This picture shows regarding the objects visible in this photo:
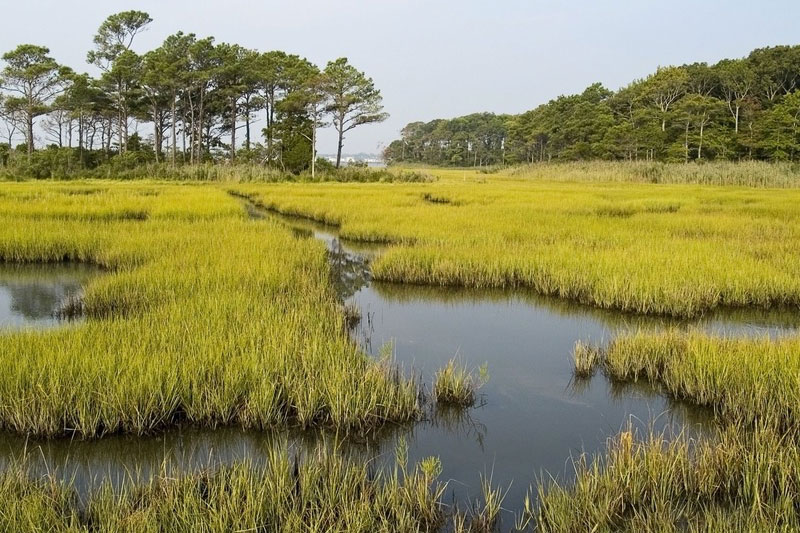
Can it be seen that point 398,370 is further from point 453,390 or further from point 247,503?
point 247,503

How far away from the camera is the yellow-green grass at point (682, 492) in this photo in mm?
2564

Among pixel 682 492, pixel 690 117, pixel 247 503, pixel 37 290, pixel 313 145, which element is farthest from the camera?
pixel 690 117

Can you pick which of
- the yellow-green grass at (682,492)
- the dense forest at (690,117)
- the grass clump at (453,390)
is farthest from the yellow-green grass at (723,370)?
the dense forest at (690,117)

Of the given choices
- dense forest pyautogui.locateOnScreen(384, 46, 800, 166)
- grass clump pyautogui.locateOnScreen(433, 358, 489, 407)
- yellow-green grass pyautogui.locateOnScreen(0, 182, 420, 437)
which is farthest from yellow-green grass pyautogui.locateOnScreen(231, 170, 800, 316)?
dense forest pyautogui.locateOnScreen(384, 46, 800, 166)

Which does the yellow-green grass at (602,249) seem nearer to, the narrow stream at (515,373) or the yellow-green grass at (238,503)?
the narrow stream at (515,373)

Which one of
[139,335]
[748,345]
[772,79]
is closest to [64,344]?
[139,335]

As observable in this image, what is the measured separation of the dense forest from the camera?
3881 cm

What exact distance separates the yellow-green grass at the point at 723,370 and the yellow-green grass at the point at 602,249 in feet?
5.97

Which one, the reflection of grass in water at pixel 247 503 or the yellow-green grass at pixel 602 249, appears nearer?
the reflection of grass in water at pixel 247 503

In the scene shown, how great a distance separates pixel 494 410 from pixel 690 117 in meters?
43.8

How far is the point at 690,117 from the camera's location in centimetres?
4119

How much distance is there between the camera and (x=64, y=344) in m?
4.25

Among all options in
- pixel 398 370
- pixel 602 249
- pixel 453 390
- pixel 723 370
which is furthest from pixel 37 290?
pixel 602 249

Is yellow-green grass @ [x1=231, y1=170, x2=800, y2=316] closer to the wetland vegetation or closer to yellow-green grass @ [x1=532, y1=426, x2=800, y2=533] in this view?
the wetland vegetation
